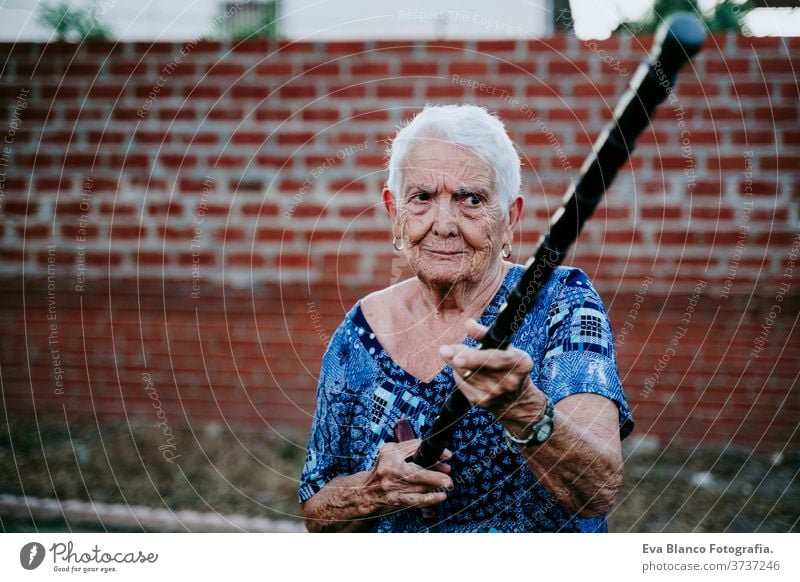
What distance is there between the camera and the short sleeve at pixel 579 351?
1.06 metres

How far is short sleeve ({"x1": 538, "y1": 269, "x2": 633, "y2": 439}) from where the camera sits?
1063mm

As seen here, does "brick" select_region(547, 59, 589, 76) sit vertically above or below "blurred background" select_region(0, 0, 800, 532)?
above

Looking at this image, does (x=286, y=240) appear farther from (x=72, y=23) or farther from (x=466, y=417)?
(x=466, y=417)

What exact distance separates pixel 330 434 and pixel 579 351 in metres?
0.43

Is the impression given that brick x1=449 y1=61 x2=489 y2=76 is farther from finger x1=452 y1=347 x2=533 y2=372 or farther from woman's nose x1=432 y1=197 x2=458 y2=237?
finger x1=452 y1=347 x2=533 y2=372

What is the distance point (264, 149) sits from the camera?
7.77 ft

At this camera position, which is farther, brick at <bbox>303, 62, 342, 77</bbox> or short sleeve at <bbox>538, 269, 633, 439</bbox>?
brick at <bbox>303, 62, 342, 77</bbox>

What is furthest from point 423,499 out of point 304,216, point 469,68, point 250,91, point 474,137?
point 250,91

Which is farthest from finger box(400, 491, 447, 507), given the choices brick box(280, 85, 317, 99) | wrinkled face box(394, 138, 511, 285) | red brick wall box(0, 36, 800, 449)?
brick box(280, 85, 317, 99)

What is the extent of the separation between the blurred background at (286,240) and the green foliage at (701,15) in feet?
0.06

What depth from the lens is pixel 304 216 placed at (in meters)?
2.39

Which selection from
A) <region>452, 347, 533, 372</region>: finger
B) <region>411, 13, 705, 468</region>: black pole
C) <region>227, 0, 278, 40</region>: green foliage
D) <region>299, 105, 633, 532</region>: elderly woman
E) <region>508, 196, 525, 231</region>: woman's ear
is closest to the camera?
<region>411, 13, 705, 468</region>: black pole
